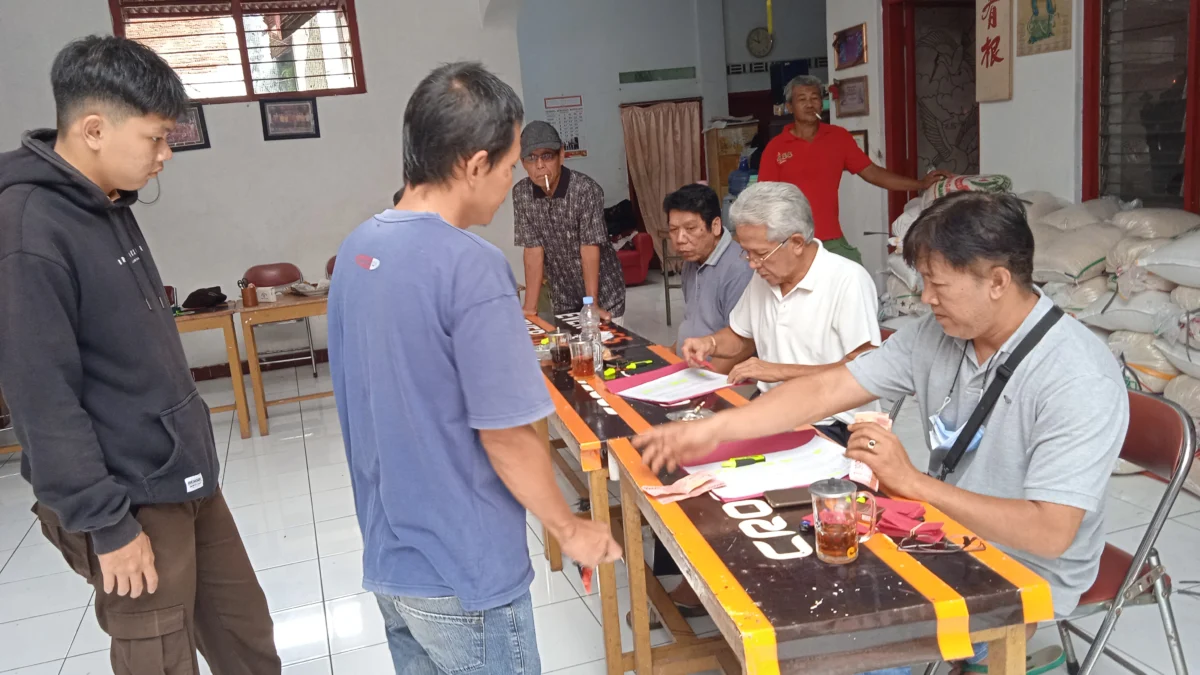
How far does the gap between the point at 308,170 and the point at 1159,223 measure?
585cm

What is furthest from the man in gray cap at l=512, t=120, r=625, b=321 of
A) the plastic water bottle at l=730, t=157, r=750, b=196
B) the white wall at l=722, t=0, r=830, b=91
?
the white wall at l=722, t=0, r=830, b=91

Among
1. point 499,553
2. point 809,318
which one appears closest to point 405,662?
point 499,553

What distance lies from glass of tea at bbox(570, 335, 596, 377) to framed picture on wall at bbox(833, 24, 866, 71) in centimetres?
439

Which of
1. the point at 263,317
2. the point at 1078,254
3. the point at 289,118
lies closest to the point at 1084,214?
the point at 1078,254

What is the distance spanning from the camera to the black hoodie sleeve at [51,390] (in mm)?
1651

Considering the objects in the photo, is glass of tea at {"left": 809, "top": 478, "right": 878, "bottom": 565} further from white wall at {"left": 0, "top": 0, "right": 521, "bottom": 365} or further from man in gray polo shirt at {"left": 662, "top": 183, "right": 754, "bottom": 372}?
white wall at {"left": 0, "top": 0, "right": 521, "bottom": 365}

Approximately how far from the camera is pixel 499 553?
4.80 feet

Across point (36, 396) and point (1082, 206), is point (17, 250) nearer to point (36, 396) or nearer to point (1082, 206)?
point (36, 396)

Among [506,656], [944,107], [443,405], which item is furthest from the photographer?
[944,107]

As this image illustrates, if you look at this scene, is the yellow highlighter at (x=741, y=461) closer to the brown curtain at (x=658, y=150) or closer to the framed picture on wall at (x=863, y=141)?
the framed picture on wall at (x=863, y=141)

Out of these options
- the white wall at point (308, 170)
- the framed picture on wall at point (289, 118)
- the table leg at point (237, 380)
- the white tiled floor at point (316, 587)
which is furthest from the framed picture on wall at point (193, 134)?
the white tiled floor at point (316, 587)

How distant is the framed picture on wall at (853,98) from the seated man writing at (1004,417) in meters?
4.88

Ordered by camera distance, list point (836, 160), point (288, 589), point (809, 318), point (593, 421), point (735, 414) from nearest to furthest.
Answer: point (735, 414), point (593, 421), point (809, 318), point (288, 589), point (836, 160)

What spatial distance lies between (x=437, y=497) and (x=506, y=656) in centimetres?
32
